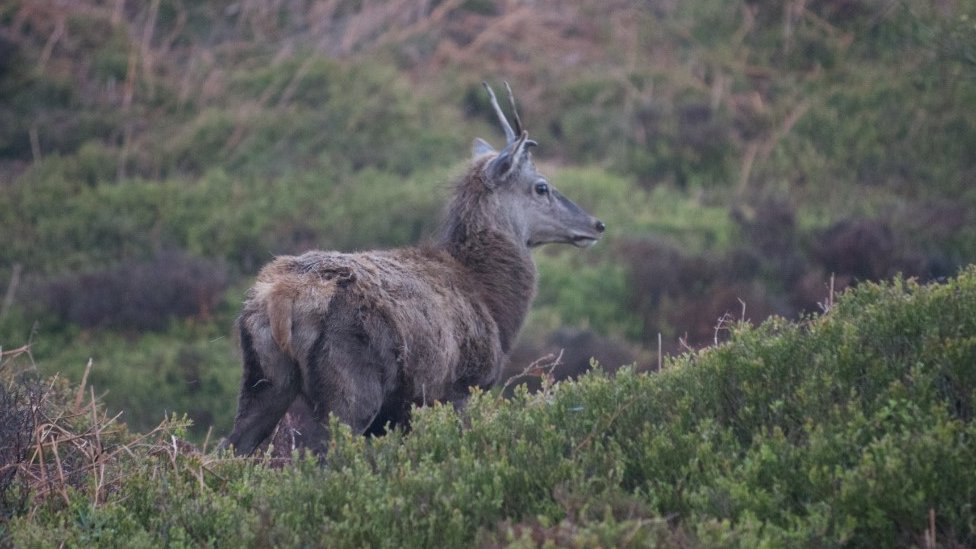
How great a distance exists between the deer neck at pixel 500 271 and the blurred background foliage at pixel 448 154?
834cm

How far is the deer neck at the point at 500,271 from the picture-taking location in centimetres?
847

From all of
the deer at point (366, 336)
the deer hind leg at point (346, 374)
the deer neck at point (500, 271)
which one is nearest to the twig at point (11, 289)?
the deer neck at point (500, 271)

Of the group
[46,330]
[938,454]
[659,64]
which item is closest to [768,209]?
[659,64]

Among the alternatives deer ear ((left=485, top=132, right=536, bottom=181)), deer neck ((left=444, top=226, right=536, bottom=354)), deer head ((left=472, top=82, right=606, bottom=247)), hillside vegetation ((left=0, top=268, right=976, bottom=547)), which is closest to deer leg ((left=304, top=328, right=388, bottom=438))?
hillside vegetation ((left=0, top=268, right=976, bottom=547))

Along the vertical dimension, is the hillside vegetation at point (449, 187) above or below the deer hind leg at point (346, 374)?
→ below

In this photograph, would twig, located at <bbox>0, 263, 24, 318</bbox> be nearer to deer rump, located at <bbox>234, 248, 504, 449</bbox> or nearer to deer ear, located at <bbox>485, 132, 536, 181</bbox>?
deer ear, located at <bbox>485, 132, 536, 181</bbox>

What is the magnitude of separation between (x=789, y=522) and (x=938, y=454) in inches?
24.8

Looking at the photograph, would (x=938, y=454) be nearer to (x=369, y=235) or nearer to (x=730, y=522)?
(x=730, y=522)

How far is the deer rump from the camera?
6664 mm

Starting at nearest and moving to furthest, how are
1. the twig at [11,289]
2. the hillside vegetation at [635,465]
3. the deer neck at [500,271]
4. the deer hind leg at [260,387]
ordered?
the hillside vegetation at [635,465] → the deer hind leg at [260,387] → the deer neck at [500,271] → the twig at [11,289]

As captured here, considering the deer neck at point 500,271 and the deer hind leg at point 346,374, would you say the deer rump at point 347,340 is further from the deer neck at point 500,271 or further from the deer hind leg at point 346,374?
the deer neck at point 500,271

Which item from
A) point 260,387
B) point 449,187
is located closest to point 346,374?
point 260,387

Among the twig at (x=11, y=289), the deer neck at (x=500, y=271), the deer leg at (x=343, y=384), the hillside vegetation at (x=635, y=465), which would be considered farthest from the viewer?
the twig at (x=11, y=289)

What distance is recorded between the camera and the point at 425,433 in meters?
6.00
